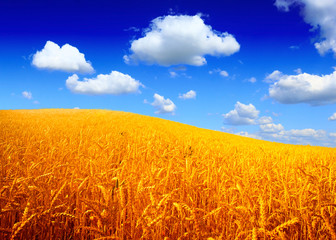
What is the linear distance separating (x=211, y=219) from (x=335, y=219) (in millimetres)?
1395

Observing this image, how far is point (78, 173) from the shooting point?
10.9 ft

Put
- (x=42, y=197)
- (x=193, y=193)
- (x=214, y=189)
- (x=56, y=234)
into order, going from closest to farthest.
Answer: (x=56, y=234)
(x=42, y=197)
(x=193, y=193)
(x=214, y=189)

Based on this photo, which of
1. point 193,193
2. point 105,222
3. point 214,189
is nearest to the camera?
point 105,222

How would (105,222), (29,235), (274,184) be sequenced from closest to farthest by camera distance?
(105,222) → (29,235) → (274,184)

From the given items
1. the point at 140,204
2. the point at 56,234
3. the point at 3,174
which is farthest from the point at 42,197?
the point at 3,174

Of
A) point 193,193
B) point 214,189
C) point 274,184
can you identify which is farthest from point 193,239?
point 274,184

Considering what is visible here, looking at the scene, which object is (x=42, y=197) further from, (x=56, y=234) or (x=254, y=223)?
(x=254, y=223)

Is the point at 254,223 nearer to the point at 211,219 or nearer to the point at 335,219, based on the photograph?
the point at 211,219

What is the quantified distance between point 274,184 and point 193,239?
194 centimetres

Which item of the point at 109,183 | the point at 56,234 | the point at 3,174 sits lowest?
the point at 56,234

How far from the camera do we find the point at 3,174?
10.9 feet

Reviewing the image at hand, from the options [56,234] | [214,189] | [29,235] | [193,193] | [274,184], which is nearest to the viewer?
[29,235]

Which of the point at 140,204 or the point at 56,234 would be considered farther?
the point at 140,204

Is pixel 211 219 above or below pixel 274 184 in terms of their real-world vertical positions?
below
